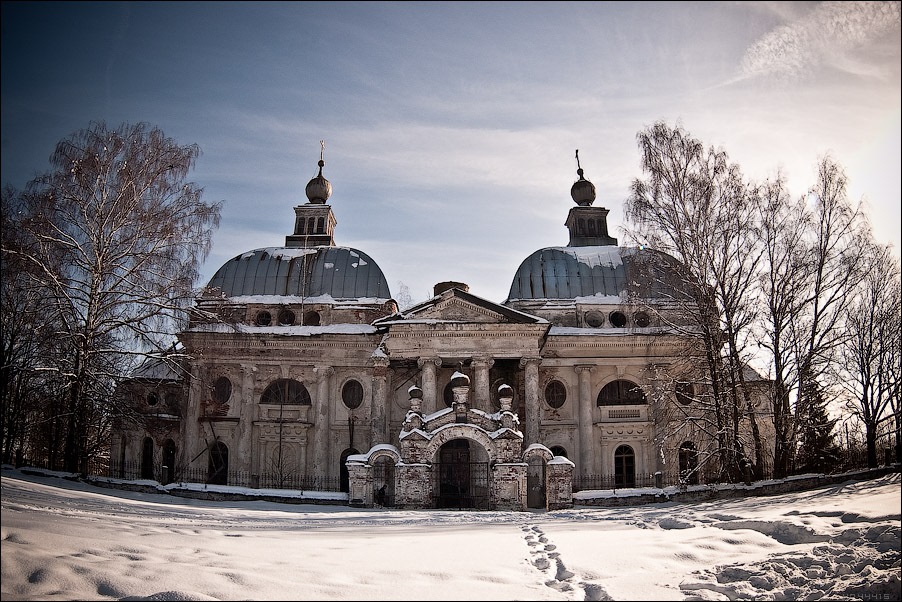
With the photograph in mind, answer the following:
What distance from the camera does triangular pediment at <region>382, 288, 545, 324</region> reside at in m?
23.7

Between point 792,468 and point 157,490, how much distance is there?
20.2m

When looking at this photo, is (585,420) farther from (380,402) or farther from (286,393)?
(286,393)

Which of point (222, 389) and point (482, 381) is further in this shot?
point (222, 389)

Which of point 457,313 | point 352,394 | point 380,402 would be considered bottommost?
point 380,402

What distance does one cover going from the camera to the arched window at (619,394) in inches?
1052

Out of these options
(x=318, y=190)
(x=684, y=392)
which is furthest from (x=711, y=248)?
(x=318, y=190)

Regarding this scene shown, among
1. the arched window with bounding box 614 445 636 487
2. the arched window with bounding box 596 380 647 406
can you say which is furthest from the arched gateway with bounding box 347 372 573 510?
the arched window with bounding box 596 380 647 406

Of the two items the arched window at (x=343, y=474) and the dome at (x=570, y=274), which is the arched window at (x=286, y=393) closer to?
the arched window at (x=343, y=474)

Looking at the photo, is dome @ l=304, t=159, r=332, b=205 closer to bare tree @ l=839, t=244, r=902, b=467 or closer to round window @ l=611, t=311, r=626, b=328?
round window @ l=611, t=311, r=626, b=328

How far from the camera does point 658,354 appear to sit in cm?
2612

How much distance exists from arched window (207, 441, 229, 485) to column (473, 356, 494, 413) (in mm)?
10820

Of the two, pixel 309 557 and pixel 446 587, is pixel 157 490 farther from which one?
pixel 446 587

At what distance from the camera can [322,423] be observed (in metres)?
26.3

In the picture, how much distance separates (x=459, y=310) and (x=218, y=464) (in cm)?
1207
